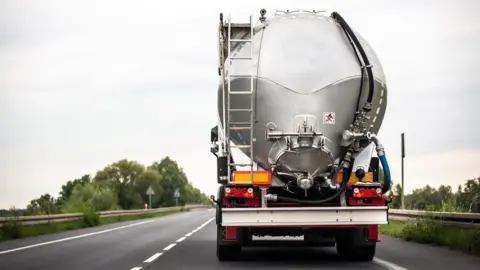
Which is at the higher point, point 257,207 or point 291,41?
point 291,41

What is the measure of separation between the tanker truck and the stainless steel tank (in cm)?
2

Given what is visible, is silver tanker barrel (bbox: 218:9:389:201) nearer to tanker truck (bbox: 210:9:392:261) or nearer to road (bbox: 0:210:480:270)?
tanker truck (bbox: 210:9:392:261)

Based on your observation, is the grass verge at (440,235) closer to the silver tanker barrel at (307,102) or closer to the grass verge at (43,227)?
the silver tanker barrel at (307,102)

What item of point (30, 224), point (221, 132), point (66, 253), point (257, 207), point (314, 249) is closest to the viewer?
point (257, 207)

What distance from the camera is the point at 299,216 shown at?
12.4 meters

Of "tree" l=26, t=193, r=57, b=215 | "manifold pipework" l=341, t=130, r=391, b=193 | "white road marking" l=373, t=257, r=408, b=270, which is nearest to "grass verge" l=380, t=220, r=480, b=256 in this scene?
"white road marking" l=373, t=257, r=408, b=270

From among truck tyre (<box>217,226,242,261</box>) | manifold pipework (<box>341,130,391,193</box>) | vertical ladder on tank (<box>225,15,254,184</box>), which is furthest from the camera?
truck tyre (<box>217,226,242,261</box>)

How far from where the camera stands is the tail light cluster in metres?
12.6

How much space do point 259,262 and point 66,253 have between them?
475 cm

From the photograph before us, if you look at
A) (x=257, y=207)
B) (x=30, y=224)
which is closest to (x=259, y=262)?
(x=257, y=207)

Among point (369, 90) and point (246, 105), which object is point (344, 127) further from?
point (246, 105)

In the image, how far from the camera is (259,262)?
44.6ft

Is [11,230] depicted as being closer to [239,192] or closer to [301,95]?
[239,192]

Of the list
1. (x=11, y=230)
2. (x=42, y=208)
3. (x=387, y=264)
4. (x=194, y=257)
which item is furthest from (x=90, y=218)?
(x=387, y=264)
